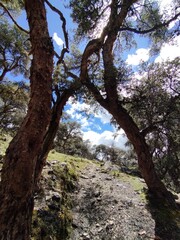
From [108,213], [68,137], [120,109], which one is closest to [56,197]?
[108,213]

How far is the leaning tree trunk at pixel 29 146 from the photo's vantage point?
2.67 metres

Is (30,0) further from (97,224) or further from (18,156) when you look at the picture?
(97,224)

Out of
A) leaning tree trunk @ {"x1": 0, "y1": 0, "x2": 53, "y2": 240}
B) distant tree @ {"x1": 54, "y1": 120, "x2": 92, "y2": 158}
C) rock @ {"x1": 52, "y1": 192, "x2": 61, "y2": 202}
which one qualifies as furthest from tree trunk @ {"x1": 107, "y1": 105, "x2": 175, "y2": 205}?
distant tree @ {"x1": 54, "y1": 120, "x2": 92, "y2": 158}

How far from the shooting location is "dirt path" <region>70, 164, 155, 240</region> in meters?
4.79

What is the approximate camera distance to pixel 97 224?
511 centimetres

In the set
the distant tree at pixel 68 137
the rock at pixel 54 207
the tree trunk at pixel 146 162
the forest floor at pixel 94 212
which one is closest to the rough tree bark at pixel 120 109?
the tree trunk at pixel 146 162

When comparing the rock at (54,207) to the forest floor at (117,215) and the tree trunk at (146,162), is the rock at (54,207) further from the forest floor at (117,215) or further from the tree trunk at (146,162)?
the tree trunk at (146,162)

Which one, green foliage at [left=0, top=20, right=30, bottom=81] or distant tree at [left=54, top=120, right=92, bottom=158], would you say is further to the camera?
distant tree at [left=54, top=120, right=92, bottom=158]

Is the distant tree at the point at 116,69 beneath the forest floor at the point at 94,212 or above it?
above

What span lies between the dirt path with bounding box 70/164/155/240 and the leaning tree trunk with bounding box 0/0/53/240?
2.21m

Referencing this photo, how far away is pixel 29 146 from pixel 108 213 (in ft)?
12.0

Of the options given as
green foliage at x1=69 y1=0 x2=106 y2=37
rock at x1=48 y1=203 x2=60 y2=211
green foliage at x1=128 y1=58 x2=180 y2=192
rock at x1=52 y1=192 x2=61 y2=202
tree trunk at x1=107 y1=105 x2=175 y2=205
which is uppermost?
green foliage at x1=69 y1=0 x2=106 y2=37

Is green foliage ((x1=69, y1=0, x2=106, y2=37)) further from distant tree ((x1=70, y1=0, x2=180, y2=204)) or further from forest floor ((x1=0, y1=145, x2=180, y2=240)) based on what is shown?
forest floor ((x1=0, y1=145, x2=180, y2=240))

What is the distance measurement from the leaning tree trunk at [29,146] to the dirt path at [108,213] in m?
2.21
